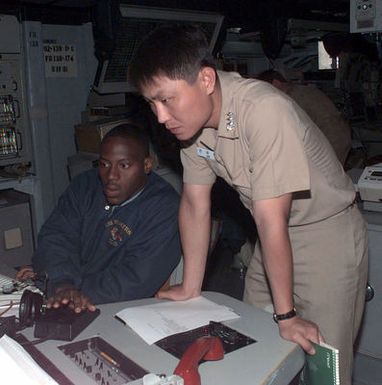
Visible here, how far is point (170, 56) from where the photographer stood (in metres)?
1.38

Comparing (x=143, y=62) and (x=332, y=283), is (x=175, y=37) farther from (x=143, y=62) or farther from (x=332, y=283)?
(x=332, y=283)

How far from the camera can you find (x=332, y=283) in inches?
70.4

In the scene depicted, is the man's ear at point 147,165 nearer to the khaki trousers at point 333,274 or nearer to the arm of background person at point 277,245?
the khaki trousers at point 333,274

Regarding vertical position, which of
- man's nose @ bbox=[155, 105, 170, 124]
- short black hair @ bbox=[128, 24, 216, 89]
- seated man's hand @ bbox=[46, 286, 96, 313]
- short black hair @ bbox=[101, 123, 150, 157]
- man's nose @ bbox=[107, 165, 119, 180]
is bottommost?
seated man's hand @ bbox=[46, 286, 96, 313]

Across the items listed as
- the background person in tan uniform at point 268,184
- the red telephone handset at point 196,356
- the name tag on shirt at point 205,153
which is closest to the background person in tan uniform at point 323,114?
the background person in tan uniform at point 268,184

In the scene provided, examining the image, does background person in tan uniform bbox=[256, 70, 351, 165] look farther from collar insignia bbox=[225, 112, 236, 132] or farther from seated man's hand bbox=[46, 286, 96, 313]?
seated man's hand bbox=[46, 286, 96, 313]

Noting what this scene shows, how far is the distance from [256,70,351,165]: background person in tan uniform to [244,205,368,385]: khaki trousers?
2.03 m

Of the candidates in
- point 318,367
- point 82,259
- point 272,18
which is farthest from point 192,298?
point 272,18

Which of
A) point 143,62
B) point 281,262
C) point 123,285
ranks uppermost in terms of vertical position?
point 143,62

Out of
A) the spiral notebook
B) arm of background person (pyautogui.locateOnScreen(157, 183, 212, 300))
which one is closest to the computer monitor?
arm of background person (pyautogui.locateOnScreen(157, 183, 212, 300))

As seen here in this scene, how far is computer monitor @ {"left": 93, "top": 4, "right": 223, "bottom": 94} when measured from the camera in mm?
3740

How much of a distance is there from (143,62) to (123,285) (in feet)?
2.79

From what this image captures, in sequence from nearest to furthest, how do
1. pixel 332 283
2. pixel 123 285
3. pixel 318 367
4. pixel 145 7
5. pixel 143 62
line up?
pixel 318 367 → pixel 143 62 → pixel 332 283 → pixel 123 285 → pixel 145 7

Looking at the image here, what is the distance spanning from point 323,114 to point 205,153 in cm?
231
